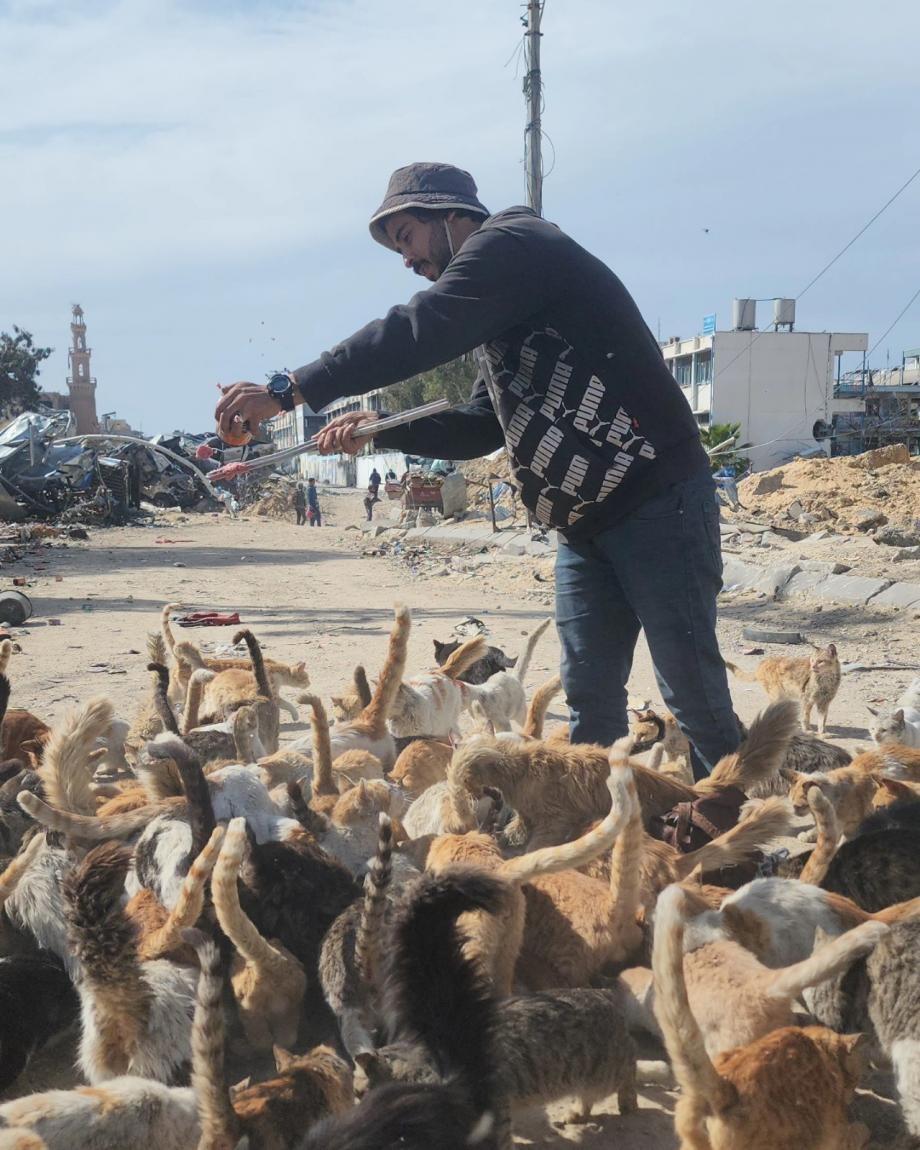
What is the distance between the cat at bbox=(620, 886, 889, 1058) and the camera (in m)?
2.26

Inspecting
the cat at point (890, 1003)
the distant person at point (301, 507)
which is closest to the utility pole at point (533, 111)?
the cat at point (890, 1003)

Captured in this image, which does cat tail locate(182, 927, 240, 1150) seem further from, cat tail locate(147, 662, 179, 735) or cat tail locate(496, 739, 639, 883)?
cat tail locate(147, 662, 179, 735)

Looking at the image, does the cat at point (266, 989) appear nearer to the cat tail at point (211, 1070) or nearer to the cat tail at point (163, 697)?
the cat tail at point (211, 1070)

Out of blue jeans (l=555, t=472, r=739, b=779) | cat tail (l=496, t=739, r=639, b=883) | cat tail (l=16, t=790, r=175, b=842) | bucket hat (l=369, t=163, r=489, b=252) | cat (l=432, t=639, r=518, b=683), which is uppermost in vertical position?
bucket hat (l=369, t=163, r=489, b=252)

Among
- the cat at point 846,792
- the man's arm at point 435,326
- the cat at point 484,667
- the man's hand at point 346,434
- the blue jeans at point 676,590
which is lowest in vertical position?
the cat at point 484,667

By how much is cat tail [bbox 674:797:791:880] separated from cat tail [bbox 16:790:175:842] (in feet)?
5.65

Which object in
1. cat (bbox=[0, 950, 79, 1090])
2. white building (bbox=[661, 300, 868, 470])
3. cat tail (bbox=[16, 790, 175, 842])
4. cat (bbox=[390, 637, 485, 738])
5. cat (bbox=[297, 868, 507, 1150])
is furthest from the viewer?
white building (bbox=[661, 300, 868, 470])

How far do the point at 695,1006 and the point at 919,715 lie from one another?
3857 millimetres

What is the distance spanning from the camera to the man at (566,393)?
3041 millimetres

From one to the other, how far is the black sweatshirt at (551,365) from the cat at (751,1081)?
1.55m

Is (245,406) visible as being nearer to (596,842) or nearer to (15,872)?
(15,872)

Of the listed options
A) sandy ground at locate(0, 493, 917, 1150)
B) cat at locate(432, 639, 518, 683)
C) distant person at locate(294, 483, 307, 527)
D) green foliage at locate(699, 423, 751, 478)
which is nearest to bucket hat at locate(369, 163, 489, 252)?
sandy ground at locate(0, 493, 917, 1150)

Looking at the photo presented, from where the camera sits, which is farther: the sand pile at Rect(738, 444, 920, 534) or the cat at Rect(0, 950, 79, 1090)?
the sand pile at Rect(738, 444, 920, 534)

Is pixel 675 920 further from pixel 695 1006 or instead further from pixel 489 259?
pixel 489 259
